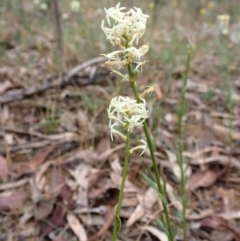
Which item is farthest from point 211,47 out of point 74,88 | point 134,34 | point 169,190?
point 134,34

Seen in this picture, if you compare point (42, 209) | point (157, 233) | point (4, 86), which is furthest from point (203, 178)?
point (4, 86)

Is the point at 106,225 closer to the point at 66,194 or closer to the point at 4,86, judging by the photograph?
the point at 66,194

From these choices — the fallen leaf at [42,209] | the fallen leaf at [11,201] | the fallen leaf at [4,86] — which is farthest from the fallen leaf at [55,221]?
the fallen leaf at [4,86]

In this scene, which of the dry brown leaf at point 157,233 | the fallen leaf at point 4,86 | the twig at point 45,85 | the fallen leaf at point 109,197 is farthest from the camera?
the fallen leaf at point 4,86

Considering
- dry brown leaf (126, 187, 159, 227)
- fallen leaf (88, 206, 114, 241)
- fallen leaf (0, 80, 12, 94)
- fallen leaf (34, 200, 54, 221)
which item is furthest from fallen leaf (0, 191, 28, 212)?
fallen leaf (0, 80, 12, 94)

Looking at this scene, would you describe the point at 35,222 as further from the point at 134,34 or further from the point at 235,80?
the point at 235,80

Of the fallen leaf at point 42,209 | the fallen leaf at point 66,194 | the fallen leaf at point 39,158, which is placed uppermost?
the fallen leaf at point 39,158

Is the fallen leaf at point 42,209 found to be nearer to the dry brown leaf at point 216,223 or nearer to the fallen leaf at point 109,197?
the fallen leaf at point 109,197
